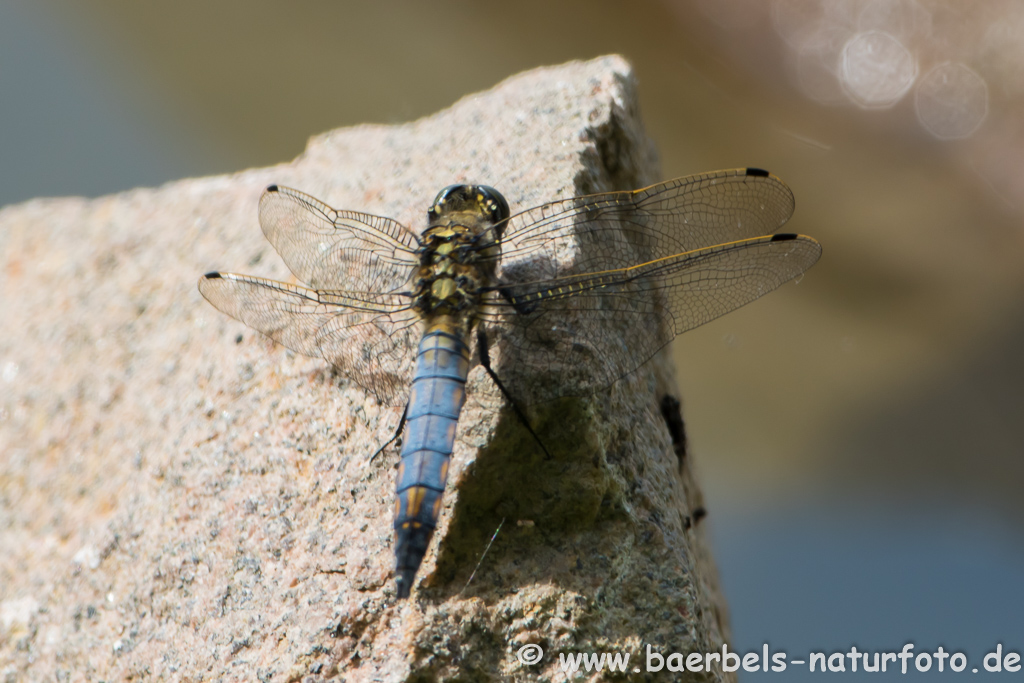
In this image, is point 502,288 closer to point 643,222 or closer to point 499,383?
point 499,383

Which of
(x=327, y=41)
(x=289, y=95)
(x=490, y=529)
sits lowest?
(x=490, y=529)

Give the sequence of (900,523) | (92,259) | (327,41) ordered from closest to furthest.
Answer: (92,259)
(900,523)
(327,41)

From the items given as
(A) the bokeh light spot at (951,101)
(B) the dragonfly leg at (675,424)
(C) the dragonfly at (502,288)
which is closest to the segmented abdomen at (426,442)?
(C) the dragonfly at (502,288)

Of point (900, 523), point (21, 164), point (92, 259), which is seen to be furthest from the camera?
point (21, 164)

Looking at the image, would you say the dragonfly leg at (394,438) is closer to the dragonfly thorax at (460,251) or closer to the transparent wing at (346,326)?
the transparent wing at (346,326)

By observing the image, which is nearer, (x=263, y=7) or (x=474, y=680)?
(x=474, y=680)

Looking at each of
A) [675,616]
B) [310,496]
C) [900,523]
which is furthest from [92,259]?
[900,523]

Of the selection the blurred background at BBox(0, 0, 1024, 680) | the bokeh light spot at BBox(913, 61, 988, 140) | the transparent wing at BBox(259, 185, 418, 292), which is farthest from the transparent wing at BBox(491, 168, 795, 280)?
the bokeh light spot at BBox(913, 61, 988, 140)

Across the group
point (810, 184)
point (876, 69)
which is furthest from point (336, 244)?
point (876, 69)

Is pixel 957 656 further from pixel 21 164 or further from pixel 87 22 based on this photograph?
pixel 87 22
